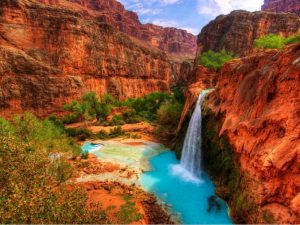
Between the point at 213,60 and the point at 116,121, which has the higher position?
the point at 213,60

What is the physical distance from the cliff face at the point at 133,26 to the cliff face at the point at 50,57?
154ft

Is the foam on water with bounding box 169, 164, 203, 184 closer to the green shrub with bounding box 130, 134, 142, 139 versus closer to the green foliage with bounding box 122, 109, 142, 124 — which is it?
Answer: the green shrub with bounding box 130, 134, 142, 139

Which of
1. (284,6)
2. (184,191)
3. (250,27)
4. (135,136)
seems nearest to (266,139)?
(184,191)

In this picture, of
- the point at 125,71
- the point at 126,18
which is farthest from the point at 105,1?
the point at 125,71

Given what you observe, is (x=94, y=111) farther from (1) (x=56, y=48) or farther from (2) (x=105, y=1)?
(2) (x=105, y=1)

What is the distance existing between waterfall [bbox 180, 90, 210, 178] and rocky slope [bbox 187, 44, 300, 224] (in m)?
1.73

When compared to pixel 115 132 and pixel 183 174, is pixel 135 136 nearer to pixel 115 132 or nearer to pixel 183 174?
pixel 115 132

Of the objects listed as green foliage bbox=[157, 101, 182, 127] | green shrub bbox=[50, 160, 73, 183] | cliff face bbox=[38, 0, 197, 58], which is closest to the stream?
green shrub bbox=[50, 160, 73, 183]

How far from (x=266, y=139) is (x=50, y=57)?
46.5m

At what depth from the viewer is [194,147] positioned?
22.5 m

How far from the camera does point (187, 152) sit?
913 inches

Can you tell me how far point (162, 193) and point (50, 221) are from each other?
11.8 meters

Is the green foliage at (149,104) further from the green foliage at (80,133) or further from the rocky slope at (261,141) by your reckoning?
the rocky slope at (261,141)

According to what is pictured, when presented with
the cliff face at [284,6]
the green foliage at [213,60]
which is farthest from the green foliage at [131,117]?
the cliff face at [284,6]
